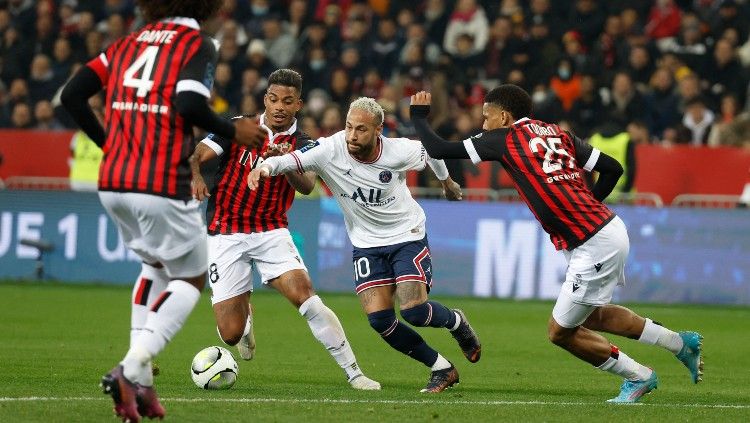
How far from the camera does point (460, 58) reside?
2184cm

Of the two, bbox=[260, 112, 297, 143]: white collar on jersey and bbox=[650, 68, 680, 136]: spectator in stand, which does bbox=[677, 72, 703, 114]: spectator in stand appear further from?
bbox=[260, 112, 297, 143]: white collar on jersey

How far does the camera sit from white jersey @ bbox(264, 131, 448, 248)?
9953mm

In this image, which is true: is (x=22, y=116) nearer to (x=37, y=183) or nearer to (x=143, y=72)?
(x=37, y=183)

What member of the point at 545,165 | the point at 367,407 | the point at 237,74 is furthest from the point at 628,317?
the point at 237,74

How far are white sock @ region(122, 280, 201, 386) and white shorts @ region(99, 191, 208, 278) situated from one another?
0.38 feet

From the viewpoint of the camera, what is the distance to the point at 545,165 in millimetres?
9039

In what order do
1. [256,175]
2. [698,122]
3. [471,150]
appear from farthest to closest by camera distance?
[698,122], [471,150], [256,175]

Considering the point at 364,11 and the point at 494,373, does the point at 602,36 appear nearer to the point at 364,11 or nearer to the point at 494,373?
the point at 364,11

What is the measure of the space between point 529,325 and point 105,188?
848cm

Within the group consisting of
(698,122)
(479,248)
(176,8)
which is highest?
(176,8)

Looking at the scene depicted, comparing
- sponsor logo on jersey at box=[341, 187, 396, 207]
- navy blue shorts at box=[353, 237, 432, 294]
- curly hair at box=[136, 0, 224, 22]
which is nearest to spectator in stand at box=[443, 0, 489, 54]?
sponsor logo on jersey at box=[341, 187, 396, 207]

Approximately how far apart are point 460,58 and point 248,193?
39.3 feet

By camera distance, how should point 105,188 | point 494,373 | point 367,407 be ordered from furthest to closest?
1. point 494,373
2. point 367,407
3. point 105,188

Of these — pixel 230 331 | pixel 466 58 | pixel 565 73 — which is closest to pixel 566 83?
pixel 565 73
